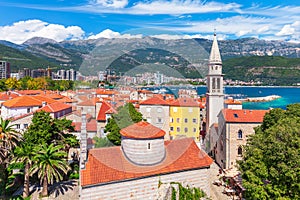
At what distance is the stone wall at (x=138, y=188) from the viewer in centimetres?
1051

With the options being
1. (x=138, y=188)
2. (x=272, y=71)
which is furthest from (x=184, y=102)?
(x=272, y=71)

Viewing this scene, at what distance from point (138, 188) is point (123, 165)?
4.35 feet

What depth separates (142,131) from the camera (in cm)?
1050

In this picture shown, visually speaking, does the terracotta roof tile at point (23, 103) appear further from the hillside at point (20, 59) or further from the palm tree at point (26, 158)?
the hillside at point (20, 59)

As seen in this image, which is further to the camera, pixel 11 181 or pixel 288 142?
pixel 11 181

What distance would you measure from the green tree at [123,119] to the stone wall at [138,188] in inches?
105

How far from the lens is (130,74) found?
350 inches

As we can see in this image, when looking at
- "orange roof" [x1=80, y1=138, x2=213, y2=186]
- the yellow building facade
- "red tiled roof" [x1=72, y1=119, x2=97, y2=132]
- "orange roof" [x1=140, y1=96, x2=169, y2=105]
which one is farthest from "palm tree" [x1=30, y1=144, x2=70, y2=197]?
"red tiled roof" [x1=72, y1=119, x2=97, y2=132]

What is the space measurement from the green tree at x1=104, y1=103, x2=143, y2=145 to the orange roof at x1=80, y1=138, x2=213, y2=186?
1.42 meters

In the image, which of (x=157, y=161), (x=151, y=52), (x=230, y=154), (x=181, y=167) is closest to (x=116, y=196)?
(x=157, y=161)

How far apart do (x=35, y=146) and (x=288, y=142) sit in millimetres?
13824

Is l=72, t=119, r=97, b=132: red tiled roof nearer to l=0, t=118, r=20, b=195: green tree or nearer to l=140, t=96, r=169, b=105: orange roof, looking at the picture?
l=0, t=118, r=20, b=195: green tree

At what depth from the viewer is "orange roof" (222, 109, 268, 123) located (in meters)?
18.8

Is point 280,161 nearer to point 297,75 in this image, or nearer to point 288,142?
point 288,142
